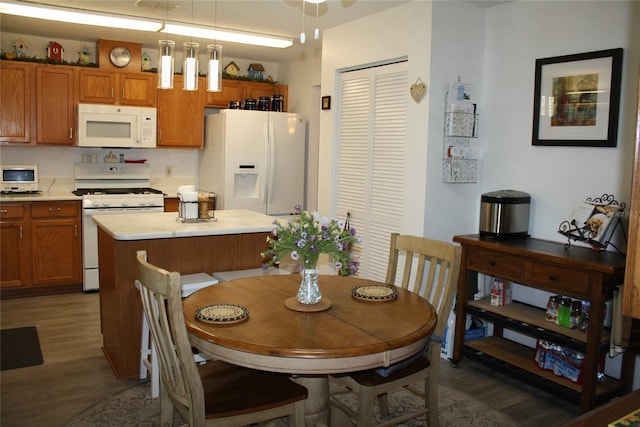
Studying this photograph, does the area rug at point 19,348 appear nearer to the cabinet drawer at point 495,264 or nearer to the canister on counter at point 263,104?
the cabinet drawer at point 495,264

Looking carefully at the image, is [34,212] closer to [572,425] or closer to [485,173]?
[485,173]

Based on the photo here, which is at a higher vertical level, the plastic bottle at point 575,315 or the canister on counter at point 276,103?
the canister on counter at point 276,103

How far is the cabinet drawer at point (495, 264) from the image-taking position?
322cm

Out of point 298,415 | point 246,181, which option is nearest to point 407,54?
point 246,181

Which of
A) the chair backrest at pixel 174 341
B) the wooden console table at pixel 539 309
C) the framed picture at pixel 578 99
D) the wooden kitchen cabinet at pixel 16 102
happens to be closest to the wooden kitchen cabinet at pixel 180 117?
the wooden kitchen cabinet at pixel 16 102

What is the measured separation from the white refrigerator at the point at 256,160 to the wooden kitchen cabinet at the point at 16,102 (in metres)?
1.79

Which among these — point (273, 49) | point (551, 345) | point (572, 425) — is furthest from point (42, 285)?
point (572, 425)

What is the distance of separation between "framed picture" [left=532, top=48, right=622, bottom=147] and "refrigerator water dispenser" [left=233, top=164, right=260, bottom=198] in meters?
3.03

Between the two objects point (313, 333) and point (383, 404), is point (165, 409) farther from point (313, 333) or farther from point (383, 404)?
Answer: point (383, 404)

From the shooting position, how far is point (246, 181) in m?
5.80

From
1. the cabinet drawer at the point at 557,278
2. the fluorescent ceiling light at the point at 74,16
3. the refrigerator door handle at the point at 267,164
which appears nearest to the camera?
the cabinet drawer at the point at 557,278

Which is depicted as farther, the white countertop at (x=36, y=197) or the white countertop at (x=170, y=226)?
the white countertop at (x=36, y=197)

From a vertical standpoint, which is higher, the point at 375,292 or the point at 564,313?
the point at 375,292

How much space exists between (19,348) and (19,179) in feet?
6.85
